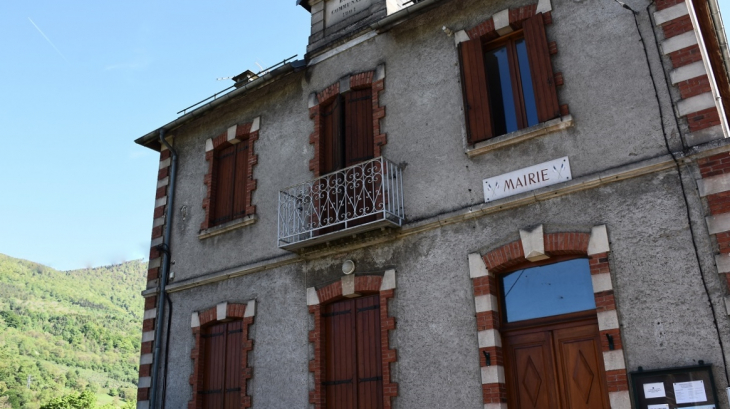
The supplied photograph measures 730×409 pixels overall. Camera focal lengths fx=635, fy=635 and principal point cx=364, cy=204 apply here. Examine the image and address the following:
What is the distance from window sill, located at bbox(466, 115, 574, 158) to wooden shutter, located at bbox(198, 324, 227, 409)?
17.3ft

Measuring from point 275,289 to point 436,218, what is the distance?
3.06 metres

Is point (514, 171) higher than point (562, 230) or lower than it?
higher

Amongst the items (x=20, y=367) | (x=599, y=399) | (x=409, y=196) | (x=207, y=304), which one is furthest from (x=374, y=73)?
(x=20, y=367)

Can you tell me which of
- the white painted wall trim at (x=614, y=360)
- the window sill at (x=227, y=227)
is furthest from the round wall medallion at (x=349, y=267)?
the white painted wall trim at (x=614, y=360)

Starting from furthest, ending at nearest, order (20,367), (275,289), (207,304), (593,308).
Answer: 1. (20,367)
2. (207,304)
3. (275,289)
4. (593,308)

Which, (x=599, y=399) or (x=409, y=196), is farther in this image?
(x=409, y=196)

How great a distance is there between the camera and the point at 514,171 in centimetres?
810

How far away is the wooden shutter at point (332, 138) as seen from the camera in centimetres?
1023

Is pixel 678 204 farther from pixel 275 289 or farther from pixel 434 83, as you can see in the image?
pixel 275 289

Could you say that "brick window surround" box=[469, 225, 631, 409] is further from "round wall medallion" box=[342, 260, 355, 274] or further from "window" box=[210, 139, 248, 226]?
"window" box=[210, 139, 248, 226]

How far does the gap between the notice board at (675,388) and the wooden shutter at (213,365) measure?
650 cm

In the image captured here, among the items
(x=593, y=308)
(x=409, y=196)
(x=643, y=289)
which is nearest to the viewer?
(x=643, y=289)

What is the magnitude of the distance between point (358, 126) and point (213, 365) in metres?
4.65

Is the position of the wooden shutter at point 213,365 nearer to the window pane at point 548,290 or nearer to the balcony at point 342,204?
the balcony at point 342,204
